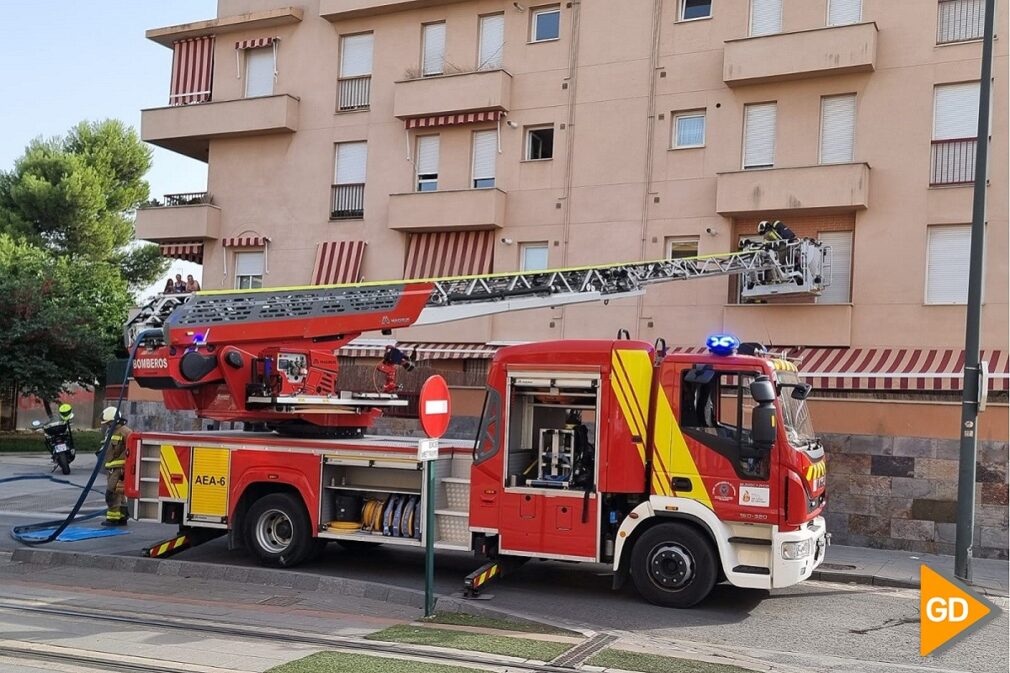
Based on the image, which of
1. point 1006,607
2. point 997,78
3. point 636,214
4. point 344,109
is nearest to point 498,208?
point 636,214

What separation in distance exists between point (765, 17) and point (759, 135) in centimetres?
235

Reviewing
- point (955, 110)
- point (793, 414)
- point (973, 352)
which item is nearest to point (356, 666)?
point (793, 414)

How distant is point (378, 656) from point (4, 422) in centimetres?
4100

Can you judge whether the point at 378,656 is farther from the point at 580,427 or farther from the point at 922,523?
the point at 922,523

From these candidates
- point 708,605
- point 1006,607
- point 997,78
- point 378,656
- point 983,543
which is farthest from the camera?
point 997,78

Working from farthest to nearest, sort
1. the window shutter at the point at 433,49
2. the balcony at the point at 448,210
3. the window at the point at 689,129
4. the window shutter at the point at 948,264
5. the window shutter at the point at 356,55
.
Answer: the window shutter at the point at 356,55
the window shutter at the point at 433,49
the balcony at the point at 448,210
the window at the point at 689,129
the window shutter at the point at 948,264

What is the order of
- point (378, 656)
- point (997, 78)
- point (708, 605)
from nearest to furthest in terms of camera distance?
point (378, 656), point (708, 605), point (997, 78)

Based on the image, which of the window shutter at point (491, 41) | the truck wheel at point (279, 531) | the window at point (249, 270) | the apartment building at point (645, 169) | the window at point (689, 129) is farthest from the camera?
the window at point (249, 270)

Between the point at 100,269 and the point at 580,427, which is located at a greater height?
the point at 100,269

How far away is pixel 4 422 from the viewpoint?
43.1 m

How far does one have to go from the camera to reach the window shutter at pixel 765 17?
18.9 meters

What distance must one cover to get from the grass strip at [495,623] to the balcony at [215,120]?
16063 millimetres

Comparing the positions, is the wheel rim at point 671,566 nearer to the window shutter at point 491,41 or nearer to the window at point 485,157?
the window at point 485,157

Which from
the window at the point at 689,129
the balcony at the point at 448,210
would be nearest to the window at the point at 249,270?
the balcony at the point at 448,210
